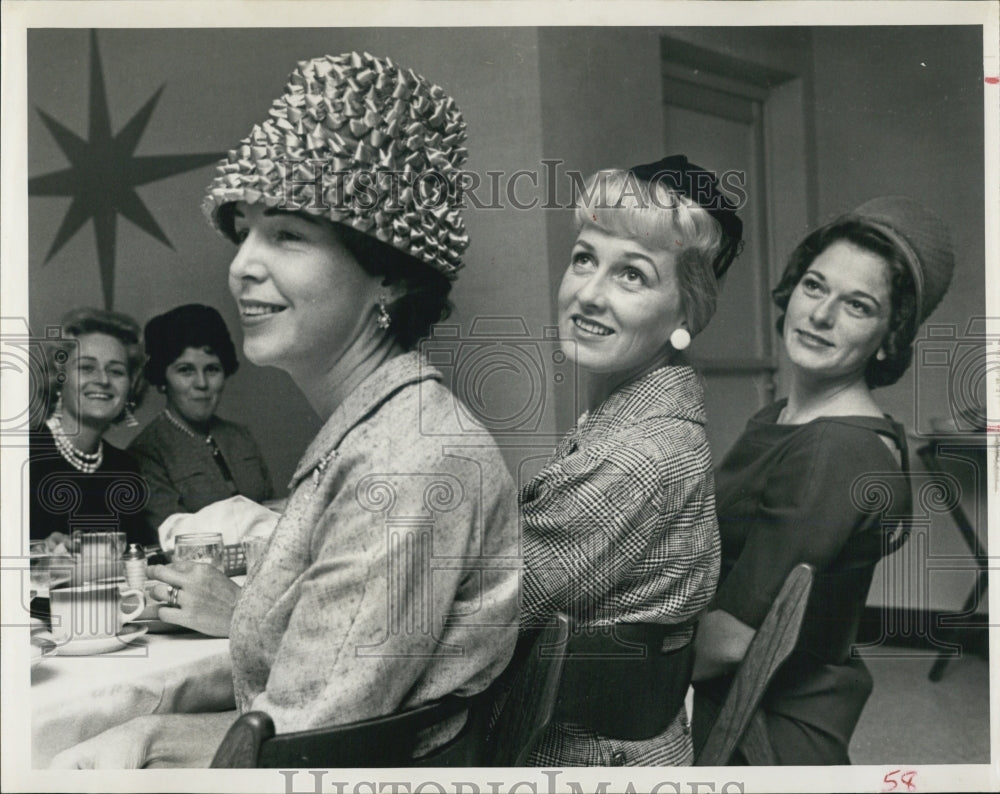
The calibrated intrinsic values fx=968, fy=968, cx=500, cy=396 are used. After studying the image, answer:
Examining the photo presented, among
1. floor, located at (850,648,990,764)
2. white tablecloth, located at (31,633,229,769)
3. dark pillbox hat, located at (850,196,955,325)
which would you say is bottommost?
floor, located at (850,648,990,764)

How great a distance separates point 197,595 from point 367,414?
625 mm

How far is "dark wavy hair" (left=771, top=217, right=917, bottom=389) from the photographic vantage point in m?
2.53

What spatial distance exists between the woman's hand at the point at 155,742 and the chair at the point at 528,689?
2.19ft

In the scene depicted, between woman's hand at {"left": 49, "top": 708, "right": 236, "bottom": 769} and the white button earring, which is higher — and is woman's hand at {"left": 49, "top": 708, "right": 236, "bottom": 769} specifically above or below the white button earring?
below

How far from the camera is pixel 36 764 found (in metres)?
2.52

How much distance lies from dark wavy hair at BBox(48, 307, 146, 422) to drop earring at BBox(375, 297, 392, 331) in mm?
639

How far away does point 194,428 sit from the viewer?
250cm

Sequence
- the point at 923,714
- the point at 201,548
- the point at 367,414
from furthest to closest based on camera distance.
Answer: the point at 923,714
the point at 201,548
the point at 367,414

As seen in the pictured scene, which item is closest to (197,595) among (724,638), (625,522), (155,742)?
(155,742)

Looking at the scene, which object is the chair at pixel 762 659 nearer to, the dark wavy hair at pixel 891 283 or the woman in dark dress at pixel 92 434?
the dark wavy hair at pixel 891 283

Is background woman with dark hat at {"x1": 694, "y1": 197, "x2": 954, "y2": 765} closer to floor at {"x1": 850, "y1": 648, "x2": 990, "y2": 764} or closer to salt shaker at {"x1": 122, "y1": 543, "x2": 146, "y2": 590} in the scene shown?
floor at {"x1": 850, "y1": 648, "x2": 990, "y2": 764}

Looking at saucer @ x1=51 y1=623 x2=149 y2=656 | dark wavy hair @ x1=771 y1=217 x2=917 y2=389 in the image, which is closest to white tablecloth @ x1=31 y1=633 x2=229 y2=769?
saucer @ x1=51 y1=623 x2=149 y2=656

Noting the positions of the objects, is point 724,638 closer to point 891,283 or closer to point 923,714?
point 923,714

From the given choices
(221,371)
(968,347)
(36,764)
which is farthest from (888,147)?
(36,764)
